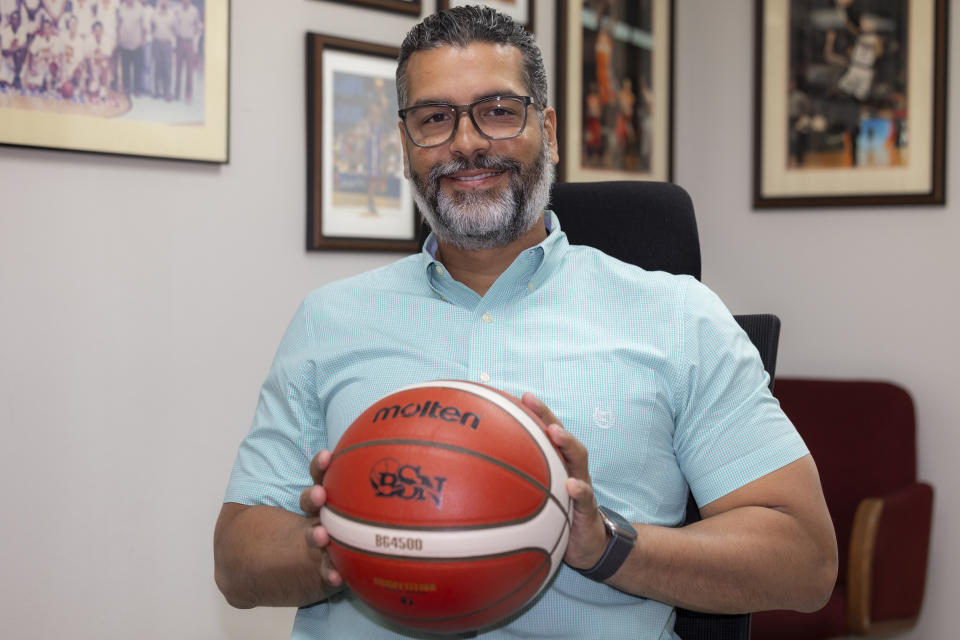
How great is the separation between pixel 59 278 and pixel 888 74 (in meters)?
2.49

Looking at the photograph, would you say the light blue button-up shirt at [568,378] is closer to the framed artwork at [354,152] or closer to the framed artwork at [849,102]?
the framed artwork at [354,152]

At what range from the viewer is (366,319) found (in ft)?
4.85

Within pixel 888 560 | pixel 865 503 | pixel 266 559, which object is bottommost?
pixel 888 560

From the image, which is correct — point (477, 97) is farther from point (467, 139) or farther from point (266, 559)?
point (266, 559)

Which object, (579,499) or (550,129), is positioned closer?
(579,499)

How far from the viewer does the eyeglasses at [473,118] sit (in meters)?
1.48

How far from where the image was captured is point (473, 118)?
4.84 ft

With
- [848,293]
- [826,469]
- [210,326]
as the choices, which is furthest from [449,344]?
[848,293]

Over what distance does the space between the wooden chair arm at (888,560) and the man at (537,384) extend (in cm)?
136

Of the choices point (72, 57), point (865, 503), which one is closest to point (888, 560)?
point (865, 503)

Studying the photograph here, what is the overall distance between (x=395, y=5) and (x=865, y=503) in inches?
72.9

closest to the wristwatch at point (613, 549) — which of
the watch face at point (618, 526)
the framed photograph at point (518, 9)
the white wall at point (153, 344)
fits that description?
the watch face at point (618, 526)

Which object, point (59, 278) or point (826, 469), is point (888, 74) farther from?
point (59, 278)

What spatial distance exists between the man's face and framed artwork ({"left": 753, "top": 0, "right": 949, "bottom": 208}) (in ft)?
6.14
